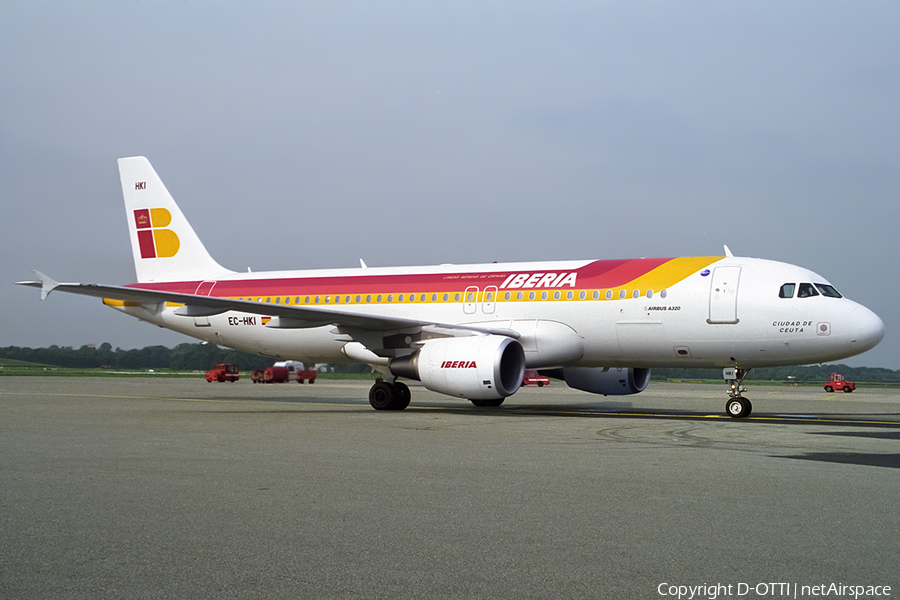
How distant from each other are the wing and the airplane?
1.7 inches

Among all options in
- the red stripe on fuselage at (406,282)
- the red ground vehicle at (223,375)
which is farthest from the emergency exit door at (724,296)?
the red ground vehicle at (223,375)

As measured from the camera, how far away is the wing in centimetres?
1805

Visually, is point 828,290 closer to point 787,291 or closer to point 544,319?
point 787,291

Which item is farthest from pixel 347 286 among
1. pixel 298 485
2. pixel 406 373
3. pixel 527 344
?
pixel 298 485

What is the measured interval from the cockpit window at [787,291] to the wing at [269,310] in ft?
19.3

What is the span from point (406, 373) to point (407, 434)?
6.24 m

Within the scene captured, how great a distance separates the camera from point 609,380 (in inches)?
862

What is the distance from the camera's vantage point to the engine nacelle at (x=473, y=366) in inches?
675

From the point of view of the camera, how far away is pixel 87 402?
2217cm

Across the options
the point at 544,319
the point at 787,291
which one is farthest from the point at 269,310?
the point at 787,291

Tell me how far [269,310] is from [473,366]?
500 cm

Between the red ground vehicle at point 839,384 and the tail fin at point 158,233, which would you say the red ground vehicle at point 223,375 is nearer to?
the tail fin at point 158,233

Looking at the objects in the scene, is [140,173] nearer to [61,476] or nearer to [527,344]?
[527,344]

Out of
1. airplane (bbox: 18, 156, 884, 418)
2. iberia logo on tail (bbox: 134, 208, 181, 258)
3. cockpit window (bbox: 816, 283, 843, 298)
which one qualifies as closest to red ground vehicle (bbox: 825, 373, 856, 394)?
airplane (bbox: 18, 156, 884, 418)
